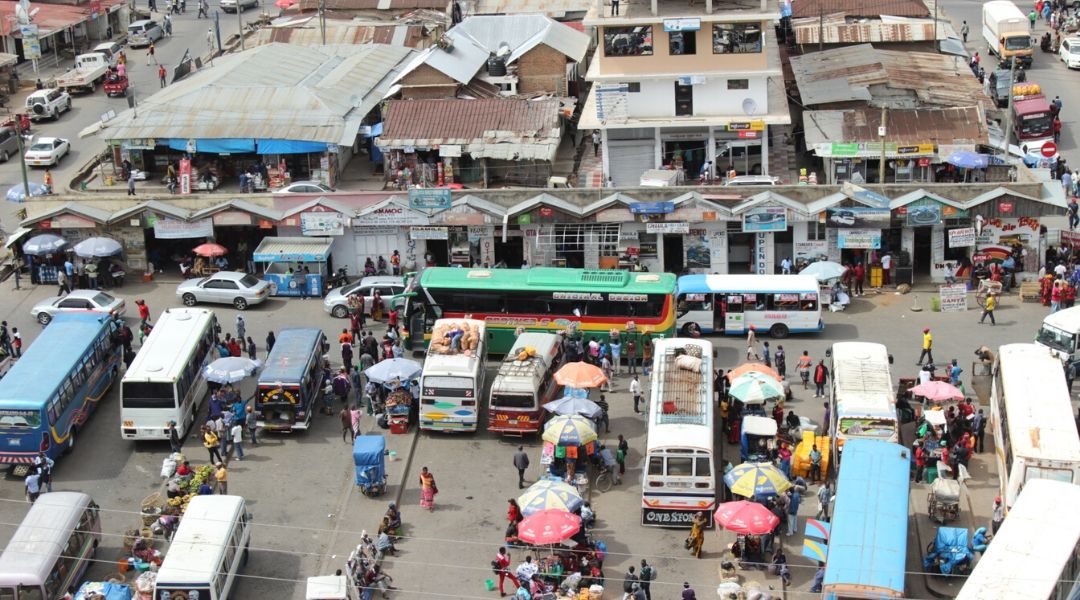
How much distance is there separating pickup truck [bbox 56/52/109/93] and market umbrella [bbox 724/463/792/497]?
50230 millimetres

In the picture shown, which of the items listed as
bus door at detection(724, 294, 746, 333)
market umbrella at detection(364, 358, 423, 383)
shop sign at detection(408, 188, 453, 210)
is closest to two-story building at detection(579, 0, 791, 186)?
shop sign at detection(408, 188, 453, 210)

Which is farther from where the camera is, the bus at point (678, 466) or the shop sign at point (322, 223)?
the shop sign at point (322, 223)

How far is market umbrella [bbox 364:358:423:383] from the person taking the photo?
45781 millimetres

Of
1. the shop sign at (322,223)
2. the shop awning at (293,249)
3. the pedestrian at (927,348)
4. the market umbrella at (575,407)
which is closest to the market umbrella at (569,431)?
the market umbrella at (575,407)

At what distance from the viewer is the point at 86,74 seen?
7894cm

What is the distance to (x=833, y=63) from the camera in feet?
223

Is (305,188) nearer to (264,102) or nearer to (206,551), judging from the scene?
(264,102)

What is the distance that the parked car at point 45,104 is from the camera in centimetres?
7394

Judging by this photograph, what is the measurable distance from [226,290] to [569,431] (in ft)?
58.7

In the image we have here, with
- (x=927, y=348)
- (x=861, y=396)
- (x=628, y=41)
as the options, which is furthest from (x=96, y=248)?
(x=927, y=348)

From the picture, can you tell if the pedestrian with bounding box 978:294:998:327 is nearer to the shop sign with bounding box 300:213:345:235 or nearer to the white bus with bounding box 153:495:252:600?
the shop sign with bounding box 300:213:345:235

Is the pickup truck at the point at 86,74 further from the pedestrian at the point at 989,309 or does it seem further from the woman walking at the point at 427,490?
the pedestrian at the point at 989,309

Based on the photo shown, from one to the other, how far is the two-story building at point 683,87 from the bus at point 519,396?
15.7 meters

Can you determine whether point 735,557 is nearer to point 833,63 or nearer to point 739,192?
point 739,192
